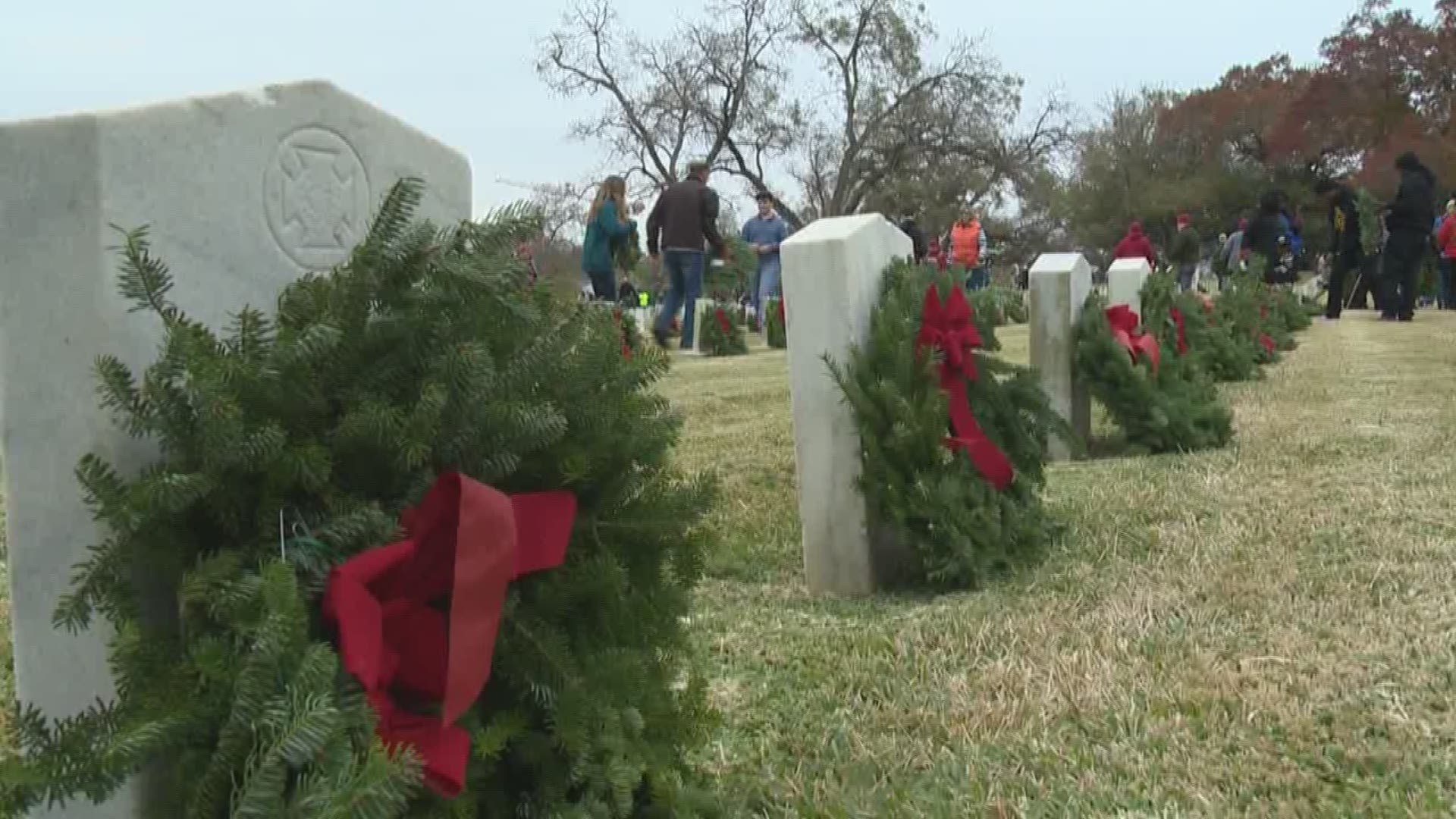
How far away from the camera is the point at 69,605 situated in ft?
5.24

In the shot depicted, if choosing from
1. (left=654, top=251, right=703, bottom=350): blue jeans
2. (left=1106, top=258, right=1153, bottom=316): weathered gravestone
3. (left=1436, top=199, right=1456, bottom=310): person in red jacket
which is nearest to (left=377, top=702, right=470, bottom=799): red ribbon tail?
(left=1106, top=258, right=1153, bottom=316): weathered gravestone

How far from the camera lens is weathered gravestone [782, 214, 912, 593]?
3.78 meters

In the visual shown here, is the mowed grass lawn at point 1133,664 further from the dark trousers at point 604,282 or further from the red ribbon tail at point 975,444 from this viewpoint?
the dark trousers at point 604,282

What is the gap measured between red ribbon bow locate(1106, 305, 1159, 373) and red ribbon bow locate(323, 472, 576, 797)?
485cm

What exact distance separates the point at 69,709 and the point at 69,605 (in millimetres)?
261

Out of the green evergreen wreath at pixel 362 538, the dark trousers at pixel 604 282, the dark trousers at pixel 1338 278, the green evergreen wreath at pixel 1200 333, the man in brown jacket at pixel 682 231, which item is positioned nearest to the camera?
the green evergreen wreath at pixel 362 538

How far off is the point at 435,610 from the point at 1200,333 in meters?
7.45

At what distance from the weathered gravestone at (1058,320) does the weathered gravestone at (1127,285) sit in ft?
3.03

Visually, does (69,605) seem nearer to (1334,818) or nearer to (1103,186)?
(1334,818)

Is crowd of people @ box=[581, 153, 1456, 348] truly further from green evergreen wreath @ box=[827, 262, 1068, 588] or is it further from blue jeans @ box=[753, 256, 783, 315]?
green evergreen wreath @ box=[827, 262, 1068, 588]

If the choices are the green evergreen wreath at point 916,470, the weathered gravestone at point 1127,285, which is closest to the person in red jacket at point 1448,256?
the weathered gravestone at point 1127,285

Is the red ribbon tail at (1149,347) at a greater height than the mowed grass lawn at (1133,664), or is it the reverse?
the red ribbon tail at (1149,347)

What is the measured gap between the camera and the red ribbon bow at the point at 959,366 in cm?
387

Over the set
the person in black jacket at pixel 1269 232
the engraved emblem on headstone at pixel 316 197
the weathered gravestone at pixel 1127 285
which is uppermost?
the person in black jacket at pixel 1269 232
